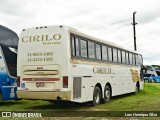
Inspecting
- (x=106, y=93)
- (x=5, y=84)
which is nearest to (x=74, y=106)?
(x=106, y=93)

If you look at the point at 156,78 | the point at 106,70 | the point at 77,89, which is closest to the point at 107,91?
the point at 106,70

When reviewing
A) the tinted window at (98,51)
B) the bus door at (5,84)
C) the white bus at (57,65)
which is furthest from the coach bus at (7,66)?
the tinted window at (98,51)

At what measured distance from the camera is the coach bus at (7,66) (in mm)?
16734

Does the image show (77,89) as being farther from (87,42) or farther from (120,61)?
(120,61)

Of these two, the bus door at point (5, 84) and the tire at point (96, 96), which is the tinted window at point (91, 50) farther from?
the bus door at point (5, 84)

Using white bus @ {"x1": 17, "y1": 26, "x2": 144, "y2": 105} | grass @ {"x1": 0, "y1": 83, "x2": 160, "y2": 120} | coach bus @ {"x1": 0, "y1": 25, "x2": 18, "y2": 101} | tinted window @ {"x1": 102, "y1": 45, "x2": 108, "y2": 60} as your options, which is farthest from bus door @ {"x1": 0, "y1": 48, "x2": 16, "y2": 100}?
tinted window @ {"x1": 102, "y1": 45, "x2": 108, "y2": 60}

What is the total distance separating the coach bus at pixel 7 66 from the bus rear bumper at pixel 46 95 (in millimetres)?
1985

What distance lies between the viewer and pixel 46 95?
1441 centimetres

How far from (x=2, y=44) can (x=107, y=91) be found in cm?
552

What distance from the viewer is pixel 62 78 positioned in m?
14.2

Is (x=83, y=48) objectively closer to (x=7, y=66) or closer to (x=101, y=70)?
(x=101, y=70)

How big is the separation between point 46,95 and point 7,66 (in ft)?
11.3

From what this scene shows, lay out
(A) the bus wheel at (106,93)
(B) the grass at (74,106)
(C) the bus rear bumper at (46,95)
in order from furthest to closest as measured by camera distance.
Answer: (A) the bus wheel at (106,93) → (B) the grass at (74,106) → (C) the bus rear bumper at (46,95)

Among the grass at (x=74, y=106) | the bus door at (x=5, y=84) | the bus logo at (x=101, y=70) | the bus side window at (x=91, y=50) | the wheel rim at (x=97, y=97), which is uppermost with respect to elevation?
the bus side window at (x=91, y=50)
